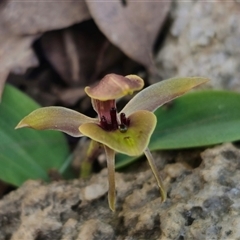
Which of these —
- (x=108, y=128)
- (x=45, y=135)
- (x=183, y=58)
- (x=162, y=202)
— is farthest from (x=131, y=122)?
(x=183, y=58)

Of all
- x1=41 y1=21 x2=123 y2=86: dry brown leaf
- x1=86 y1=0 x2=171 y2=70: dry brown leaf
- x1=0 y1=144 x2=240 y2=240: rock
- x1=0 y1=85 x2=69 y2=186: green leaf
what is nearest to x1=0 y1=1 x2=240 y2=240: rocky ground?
x1=0 y1=144 x2=240 y2=240: rock

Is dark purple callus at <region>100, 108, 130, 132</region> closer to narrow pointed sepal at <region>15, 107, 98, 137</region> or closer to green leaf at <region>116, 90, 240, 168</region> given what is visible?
narrow pointed sepal at <region>15, 107, 98, 137</region>

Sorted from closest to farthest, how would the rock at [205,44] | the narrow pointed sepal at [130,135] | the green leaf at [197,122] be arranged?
1. the narrow pointed sepal at [130,135]
2. the green leaf at [197,122]
3. the rock at [205,44]

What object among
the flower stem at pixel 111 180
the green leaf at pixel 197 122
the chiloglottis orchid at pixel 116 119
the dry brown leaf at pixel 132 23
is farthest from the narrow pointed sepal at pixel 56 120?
the dry brown leaf at pixel 132 23

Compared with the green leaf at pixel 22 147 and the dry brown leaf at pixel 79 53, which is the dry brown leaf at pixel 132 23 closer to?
the dry brown leaf at pixel 79 53

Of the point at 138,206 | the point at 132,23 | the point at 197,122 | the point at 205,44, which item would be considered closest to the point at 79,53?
the point at 132,23

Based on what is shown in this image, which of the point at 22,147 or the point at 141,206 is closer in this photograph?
the point at 141,206

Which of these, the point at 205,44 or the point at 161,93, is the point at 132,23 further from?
the point at 161,93

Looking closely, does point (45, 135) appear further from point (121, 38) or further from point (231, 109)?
point (231, 109)
